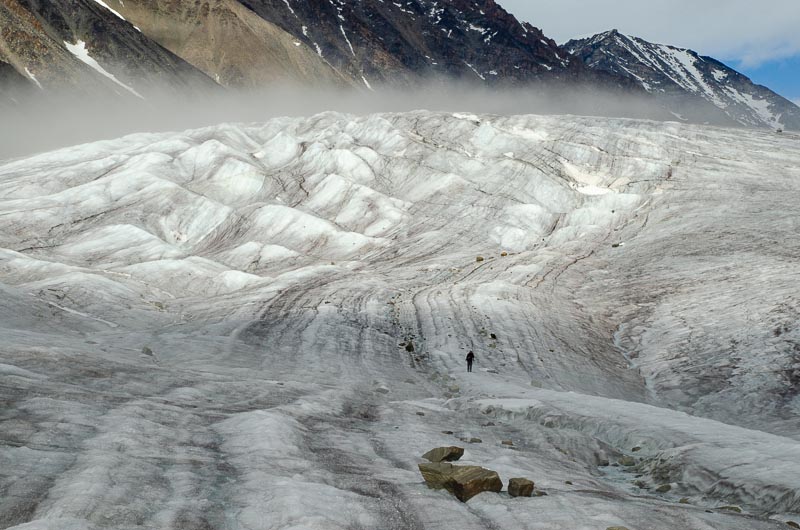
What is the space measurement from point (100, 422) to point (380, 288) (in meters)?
34.0

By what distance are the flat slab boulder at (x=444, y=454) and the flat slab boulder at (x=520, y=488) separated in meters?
2.67

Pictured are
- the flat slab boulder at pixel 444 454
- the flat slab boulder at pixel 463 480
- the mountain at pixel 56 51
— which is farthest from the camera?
the mountain at pixel 56 51

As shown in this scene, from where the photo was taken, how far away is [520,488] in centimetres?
1208

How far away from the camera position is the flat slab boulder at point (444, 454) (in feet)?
48.0

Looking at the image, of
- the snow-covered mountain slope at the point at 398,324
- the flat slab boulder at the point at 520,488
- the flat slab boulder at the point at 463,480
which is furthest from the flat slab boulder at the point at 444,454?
the flat slab boulder at the point at 520,488

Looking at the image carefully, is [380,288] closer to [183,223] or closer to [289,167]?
[183,223]

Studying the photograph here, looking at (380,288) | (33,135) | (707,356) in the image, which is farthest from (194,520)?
(33,135)

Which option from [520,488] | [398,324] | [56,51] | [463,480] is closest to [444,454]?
[463,480]

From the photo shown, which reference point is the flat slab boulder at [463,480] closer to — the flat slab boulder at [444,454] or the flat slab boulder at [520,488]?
the flat slab boulder at [520,488]

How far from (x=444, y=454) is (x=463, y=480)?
8.45ft

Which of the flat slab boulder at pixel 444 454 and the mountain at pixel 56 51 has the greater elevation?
the mountain at pixel 56 51

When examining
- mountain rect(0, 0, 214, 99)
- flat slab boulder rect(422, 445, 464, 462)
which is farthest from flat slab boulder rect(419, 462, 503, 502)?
mountain rect(0, 0, 214, 99)

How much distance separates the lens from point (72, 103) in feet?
570

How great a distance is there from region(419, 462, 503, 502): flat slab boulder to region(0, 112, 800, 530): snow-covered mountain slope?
29 cm
